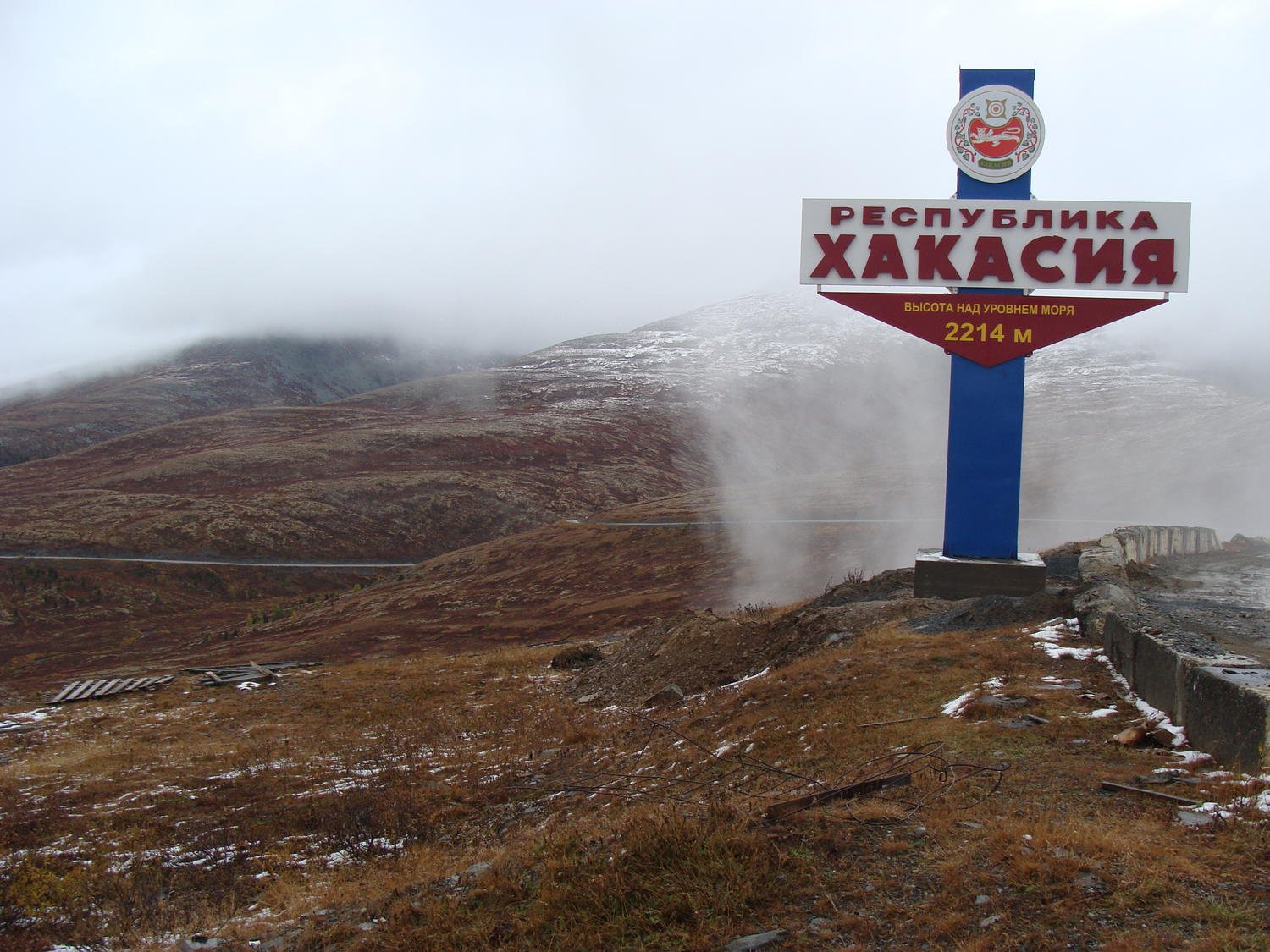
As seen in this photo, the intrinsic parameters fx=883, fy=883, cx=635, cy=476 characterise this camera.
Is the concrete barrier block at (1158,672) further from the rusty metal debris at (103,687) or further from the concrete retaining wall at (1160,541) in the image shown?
the rusty metal debris at (103,687)

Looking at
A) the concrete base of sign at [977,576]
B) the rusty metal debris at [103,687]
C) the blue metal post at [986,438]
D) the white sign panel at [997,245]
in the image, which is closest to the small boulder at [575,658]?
the concrete base of sign at [977,576]

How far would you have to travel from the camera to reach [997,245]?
15.4m

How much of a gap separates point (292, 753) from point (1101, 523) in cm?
4038

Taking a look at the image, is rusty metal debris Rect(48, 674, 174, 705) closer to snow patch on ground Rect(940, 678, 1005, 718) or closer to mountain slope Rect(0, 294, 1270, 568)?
snow patch on ground Rect(940, 678, 1005, 718)

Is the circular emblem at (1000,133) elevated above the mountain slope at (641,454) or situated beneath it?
elevated above

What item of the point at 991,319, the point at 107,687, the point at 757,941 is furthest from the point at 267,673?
the point at 757,941

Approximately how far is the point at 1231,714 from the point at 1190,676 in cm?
67

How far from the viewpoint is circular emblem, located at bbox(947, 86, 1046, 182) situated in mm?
15312

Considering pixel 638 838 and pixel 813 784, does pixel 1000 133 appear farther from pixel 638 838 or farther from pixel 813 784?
pixel 638 838

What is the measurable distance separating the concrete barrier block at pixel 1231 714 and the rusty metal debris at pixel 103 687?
26695 millimetres

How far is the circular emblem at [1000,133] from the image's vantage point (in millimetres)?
15312

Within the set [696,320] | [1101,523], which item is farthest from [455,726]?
[696,320]

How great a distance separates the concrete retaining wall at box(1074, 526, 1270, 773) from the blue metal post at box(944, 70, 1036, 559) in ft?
11.4

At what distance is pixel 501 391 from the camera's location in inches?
5256
